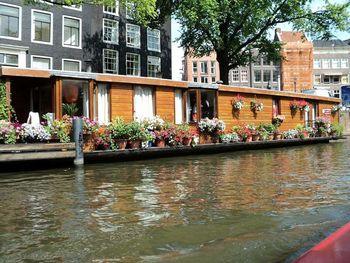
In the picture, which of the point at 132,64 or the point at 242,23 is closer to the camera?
the point at 242,23

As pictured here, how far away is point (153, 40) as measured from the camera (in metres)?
30.7

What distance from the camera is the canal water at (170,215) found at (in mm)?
4027

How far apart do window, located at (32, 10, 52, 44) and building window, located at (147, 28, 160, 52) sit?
7.49m

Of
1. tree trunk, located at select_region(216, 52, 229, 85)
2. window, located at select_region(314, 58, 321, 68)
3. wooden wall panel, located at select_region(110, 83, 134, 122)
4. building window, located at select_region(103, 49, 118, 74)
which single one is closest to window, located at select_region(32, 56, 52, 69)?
building window, located at select_region(103, 49, 118, 74)

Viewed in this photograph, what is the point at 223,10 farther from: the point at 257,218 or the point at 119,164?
the point at 257,218

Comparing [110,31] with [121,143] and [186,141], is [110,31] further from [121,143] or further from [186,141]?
[121,143]

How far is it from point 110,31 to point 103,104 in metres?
15.9

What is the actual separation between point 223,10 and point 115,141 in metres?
12.6

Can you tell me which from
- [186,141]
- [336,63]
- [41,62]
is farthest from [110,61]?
[336,63]

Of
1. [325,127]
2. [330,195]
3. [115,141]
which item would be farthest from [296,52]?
[330,195]

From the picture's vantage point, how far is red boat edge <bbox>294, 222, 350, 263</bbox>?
2012 mm

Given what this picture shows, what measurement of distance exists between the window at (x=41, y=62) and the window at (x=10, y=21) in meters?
1.46

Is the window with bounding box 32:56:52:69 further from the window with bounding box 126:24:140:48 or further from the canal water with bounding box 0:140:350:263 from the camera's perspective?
the canal water with bounding box 0:140:350:263

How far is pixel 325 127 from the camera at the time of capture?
74.4 feet
